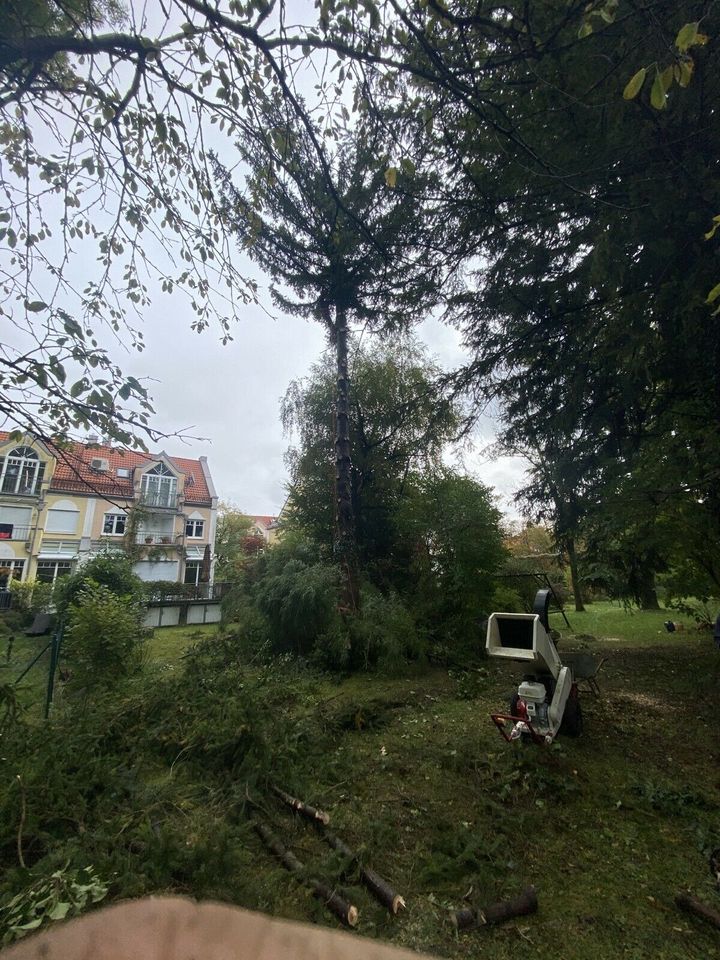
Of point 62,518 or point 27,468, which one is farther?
point 62,518

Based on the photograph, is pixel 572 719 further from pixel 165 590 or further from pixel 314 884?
pixel 165 590

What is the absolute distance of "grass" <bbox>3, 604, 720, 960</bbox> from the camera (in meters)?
1.96

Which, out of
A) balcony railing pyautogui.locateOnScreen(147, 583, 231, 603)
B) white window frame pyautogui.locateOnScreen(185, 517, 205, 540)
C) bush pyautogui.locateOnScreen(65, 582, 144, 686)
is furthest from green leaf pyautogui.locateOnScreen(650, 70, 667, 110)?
white window frame pyautogui.locateOnScreen(185, 517, 205, 540)

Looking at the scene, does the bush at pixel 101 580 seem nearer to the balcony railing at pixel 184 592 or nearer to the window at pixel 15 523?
the balcony railing at pixel 184 592

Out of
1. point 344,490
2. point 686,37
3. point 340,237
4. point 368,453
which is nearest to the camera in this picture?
point 686,37

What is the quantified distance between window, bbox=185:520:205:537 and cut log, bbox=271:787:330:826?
2422 cm

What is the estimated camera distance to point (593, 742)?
13.2ft

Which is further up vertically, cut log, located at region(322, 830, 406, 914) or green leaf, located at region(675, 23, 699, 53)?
green leaf, located at region(675, 23, 699, 53)

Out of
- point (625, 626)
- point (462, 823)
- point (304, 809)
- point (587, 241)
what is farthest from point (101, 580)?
point (625, 626)

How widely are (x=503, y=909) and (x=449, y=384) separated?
5.66 meters

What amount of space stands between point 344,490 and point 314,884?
648cm

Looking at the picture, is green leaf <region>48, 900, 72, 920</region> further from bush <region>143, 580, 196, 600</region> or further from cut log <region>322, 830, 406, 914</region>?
bush <region>143, 580, 196, 600</region>

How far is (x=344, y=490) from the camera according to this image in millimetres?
8344

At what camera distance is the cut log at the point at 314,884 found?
2.00m
